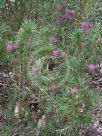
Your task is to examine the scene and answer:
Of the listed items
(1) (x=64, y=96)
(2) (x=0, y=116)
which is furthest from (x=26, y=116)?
(1) (x=64, y=96)

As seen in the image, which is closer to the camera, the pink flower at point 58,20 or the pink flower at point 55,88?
the pink flower at point 55,88

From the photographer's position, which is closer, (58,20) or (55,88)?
(55,88)

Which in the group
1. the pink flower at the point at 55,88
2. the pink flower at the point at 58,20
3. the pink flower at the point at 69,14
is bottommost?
the pink flower at the point at 55,88

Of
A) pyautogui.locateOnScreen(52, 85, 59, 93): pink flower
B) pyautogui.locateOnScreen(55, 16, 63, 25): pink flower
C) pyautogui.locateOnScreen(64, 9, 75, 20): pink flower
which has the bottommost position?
pyautogui.locateOnScreen(52, 85, 59, 93): pink flower

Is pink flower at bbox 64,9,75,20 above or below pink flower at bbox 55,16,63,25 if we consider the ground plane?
above

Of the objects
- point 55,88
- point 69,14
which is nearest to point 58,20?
point 69,14

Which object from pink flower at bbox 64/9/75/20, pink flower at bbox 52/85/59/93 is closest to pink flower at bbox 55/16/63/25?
pink flower at bbox 64/9/75/20

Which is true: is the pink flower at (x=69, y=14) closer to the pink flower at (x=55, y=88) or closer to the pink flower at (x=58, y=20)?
the pink flower at (x=58, y=20)

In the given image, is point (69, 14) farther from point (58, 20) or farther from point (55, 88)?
point (55, 88)

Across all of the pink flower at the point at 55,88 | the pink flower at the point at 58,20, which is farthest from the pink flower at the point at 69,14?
the pink flower at the point at 55,88

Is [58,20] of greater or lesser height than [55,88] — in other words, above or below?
above

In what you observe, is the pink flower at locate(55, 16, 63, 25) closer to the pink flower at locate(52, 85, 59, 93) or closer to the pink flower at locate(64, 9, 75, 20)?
the pink flower at locate(64, 9, 75, 20)

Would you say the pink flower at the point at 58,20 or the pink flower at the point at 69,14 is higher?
the pink flower at the point at 69,14

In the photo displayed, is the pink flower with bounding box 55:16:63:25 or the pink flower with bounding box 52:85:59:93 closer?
the pink flower with bounding box 52:85:59:93
